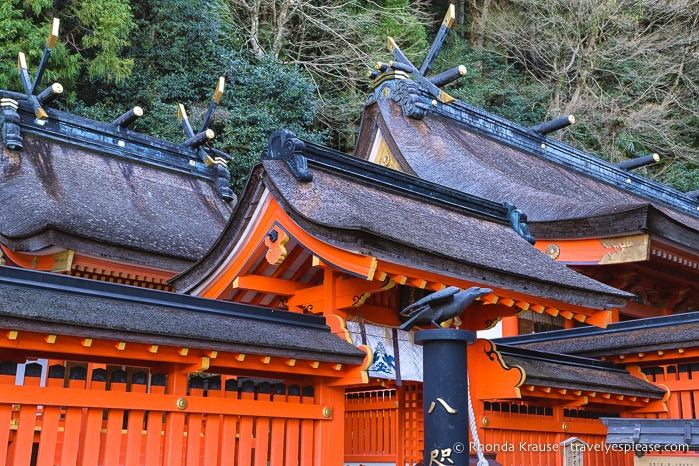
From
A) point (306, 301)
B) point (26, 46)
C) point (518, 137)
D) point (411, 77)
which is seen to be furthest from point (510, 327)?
point (26, 46)

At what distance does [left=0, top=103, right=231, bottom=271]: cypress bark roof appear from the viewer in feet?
36.7

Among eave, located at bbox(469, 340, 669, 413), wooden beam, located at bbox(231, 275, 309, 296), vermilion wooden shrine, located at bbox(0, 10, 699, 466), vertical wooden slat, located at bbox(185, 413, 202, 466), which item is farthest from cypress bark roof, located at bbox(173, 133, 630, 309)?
vertical wooden slat, located at bbox(185, 413, 202, 466)

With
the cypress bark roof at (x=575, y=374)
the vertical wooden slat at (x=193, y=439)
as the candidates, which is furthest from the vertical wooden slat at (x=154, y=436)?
the cypress bark roof at (x=575, y=374)

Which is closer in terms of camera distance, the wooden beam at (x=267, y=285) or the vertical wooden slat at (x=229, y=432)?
the vertical wooden slat at (x=229, y=432)

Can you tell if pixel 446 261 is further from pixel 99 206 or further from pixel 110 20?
pixel 110 20

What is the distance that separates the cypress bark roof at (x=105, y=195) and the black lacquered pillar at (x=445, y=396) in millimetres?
7148

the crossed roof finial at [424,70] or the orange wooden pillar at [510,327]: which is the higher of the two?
the crossed roof finial at [424,70]

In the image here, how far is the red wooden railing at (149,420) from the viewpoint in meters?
5.46

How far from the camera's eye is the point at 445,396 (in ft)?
17.1

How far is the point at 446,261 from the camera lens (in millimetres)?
7246

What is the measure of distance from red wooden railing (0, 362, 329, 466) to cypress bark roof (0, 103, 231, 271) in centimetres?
525

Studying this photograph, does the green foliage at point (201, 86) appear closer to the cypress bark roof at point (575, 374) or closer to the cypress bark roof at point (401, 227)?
the cypress bark roof at point (401, 227)

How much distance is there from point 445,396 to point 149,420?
7.90 feet

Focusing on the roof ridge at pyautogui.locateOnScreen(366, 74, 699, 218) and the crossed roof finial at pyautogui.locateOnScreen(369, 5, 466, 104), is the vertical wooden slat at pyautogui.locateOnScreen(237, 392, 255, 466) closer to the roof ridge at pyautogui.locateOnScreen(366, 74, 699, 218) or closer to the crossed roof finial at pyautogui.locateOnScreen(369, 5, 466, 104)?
the roof ridge at pyautogui.locateOnScreen(366, 74, 699, 218)
